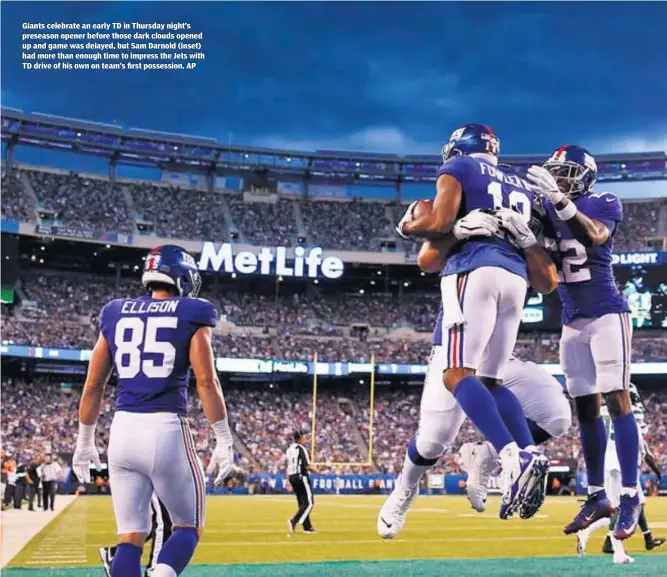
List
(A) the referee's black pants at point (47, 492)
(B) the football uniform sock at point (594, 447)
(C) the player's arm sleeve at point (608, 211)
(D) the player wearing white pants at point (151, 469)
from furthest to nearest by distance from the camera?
(A) the referee's black pants at point (47, 492)
(B) the football uniform sock at point (594, 447)
(C) the player's arm sleeve at point (608, 211)
(D) the player wearing white pants at point (151, 469)

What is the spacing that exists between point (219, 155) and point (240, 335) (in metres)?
9.88

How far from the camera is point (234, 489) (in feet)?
107

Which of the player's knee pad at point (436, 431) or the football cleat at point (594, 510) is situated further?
the football cleat at point (594, 510)

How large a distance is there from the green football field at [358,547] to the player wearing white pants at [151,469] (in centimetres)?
274

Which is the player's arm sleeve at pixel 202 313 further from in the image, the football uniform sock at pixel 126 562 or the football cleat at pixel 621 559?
the football cleat at pixel 621 559

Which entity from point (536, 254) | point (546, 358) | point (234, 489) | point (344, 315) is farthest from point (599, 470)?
point (344, 315)

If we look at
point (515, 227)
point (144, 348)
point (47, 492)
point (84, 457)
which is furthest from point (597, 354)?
point (47, 492)

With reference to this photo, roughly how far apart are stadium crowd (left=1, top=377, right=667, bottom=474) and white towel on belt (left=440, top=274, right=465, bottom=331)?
29322mm

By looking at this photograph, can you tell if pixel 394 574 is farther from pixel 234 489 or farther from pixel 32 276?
pixel 32 276

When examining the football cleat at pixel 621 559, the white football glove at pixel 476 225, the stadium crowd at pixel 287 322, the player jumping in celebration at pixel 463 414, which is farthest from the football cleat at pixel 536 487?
the stadium crowd at pixel 287 322

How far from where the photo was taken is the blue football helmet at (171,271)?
17.3ft

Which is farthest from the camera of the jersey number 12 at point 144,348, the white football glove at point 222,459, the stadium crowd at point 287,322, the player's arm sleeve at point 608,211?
the stadium crowd at point 287,322

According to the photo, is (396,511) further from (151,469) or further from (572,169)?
(572,169)

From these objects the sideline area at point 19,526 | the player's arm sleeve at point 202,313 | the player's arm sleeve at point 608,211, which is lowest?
the sideline area at point 19,526
